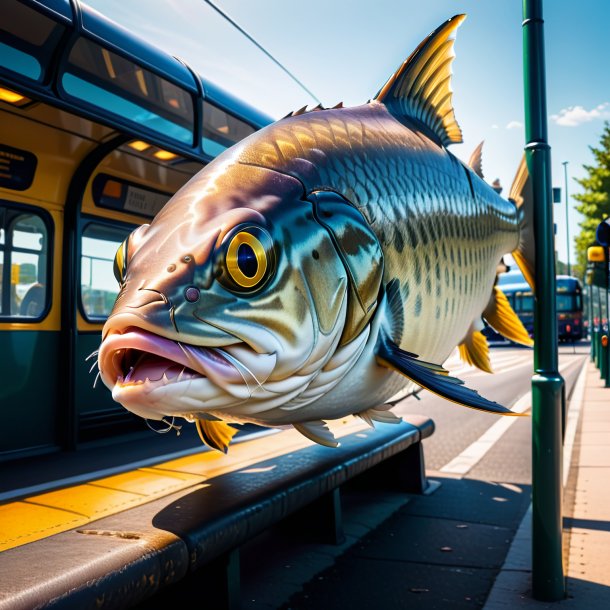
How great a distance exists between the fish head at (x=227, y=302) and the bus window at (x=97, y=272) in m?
4.41

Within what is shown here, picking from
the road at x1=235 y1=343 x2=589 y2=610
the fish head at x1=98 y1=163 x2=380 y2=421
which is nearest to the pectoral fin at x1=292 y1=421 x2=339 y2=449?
the fish head at x1=98 y1=163 x2=380 y2=421

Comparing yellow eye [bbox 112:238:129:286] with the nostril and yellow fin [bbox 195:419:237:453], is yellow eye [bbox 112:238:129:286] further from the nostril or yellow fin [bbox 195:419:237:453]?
yellow fin [bbox 195:419:237:453]

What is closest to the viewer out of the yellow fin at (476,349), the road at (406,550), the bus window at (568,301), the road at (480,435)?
the yellow fin at (476,349)

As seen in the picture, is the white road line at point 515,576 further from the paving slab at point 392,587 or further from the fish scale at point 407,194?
the fish scale at point 407,194

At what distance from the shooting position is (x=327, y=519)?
4434mm

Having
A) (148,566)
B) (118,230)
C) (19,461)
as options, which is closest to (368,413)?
(148,566)

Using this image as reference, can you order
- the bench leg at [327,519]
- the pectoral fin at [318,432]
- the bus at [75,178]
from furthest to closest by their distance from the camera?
the bench leg at [327,519]
the bus at [75,178]
the pectoral fin at [318,432]

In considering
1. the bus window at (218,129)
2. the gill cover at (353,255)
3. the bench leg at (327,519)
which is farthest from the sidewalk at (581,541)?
the bus window at (218,129)

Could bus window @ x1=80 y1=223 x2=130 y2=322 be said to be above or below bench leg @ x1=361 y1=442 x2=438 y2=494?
above

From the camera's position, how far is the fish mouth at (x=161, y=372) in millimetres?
867

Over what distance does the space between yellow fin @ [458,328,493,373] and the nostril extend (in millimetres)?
1029

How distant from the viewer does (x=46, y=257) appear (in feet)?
16.2

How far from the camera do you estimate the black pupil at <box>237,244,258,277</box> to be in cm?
93

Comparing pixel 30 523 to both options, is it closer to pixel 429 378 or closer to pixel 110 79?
pixel 429 378
